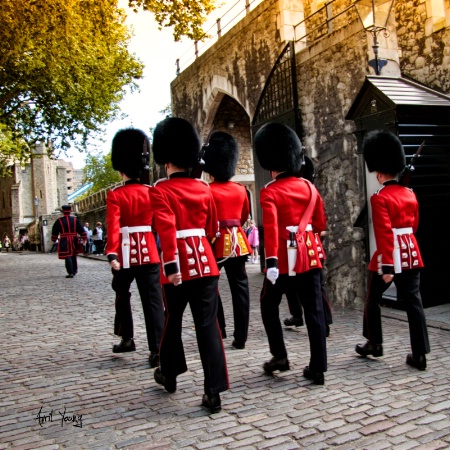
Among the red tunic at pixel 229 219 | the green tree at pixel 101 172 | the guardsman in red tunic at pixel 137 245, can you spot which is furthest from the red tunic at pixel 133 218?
the green tree at pixel 101 172

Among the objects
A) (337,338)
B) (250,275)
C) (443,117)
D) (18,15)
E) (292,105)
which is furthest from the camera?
(18,15)

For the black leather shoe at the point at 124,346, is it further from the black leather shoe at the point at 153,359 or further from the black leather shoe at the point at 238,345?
the black leather shoe at the point at 238,345

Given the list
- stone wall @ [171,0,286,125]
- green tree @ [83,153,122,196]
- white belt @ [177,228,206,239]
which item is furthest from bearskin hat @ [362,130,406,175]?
green tree @ [83,153,122,196]

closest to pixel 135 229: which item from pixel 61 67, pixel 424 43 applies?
pixel 424 43

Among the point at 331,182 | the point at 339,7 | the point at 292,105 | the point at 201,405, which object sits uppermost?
the point at 339,7

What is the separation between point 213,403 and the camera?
12.0ft

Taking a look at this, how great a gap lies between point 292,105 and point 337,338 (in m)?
4.35

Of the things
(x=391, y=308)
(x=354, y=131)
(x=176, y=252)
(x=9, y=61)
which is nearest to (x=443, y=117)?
(x=354, y=131)

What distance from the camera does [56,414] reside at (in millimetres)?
3770

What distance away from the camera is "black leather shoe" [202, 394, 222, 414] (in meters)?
3.64

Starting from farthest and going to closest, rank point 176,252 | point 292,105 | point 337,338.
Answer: point 292,105 → point 337,338 → point 176,252

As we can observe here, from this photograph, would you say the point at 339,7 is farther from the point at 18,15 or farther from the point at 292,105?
the point at 18,15

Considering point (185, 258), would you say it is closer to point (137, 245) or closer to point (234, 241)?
point (137, 245)

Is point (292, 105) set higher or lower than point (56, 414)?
higher
